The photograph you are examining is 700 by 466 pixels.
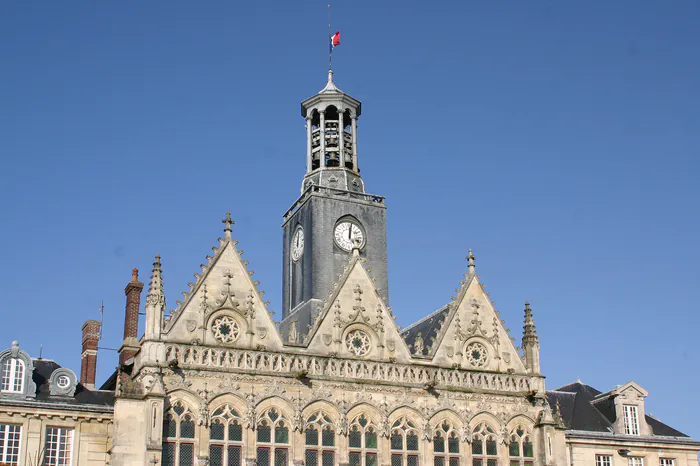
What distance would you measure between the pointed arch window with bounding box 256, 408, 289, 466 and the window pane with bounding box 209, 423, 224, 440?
1.37m

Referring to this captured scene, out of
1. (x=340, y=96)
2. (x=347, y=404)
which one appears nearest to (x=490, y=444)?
(x=347, y=404)

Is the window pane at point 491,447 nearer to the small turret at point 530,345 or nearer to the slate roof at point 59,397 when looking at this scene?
the small turret at point 530,345

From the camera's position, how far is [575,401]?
1859 inches

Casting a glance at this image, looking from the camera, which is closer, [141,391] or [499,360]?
[141,391]

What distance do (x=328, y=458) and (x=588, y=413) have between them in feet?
45.6

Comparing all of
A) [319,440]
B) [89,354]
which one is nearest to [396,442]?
[319,440]

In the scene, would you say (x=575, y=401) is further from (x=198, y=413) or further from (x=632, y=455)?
(x=198, y=413)

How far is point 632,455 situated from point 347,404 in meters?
14.1

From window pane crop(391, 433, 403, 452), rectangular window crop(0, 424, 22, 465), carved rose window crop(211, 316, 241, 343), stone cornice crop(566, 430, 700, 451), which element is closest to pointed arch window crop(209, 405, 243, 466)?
carved rose window crop(211, 316, 241, 343)

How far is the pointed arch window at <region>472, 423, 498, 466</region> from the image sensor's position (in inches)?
1609

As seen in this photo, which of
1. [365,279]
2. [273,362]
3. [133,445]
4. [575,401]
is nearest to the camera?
[133,445]

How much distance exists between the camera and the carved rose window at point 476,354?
4266cm

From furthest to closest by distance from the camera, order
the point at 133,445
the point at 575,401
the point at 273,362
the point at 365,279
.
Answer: the point at 575,401 < the point at 365,279 < the point at 273,362 < the point at 133,445

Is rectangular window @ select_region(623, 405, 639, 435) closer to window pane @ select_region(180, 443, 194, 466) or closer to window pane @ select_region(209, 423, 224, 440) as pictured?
window pane @ select_region(209, 423, 224, 440)
